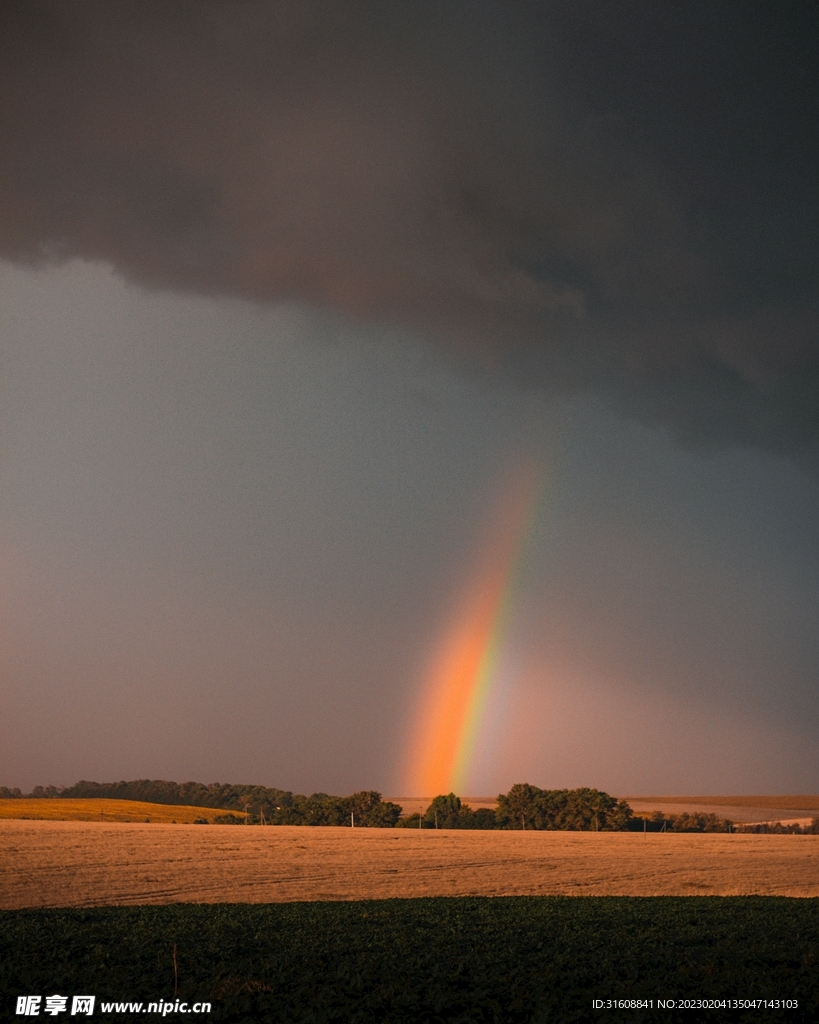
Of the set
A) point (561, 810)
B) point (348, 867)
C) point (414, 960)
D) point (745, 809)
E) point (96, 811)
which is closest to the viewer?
point (414, 960)

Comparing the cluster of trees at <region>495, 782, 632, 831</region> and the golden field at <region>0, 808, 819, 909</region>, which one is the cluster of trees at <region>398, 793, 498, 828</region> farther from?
the golden field at <region>0, 808, 819, 909</region>

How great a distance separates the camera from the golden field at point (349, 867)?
37781mm

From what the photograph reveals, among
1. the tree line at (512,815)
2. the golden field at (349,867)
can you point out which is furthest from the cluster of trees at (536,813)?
the golden field at (349,867)

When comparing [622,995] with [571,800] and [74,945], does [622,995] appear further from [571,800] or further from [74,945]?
[571,800]

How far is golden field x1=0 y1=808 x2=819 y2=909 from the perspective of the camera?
37.8 meters

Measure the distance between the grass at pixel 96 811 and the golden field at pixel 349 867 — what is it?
100 feet

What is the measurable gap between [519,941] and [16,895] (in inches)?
954

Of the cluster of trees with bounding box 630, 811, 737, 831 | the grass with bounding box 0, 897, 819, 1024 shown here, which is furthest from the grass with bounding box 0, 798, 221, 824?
Answer: the grass with bounding box 0, 897, 819, 1024

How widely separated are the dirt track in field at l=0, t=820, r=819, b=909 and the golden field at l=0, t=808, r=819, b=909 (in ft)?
0.26

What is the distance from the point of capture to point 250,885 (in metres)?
39.4

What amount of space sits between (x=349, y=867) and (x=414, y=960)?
32.6m

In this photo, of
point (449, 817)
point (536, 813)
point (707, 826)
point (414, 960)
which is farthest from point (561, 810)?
point (414, 960)

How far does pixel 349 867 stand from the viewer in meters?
48.2

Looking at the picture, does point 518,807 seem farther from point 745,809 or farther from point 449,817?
point 745,809
